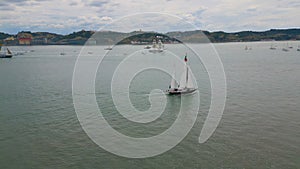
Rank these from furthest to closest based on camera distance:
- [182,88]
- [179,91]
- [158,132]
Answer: [182,88]
[179,91]
[158,132]

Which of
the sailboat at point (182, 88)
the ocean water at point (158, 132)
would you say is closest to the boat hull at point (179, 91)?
the sailboat at point (182, 88)

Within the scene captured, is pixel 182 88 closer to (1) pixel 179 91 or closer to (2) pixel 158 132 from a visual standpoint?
(1) pixel 179 91

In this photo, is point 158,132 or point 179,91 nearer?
point 158,132

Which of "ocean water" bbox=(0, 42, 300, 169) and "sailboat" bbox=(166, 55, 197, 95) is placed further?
"sailboat" bbox=(166, 55, 197, 95)

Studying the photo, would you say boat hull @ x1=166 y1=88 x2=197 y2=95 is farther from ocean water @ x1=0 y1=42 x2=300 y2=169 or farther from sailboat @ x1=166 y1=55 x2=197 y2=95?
ocean water @ x1=0 y1=42 x2=300 y2=169

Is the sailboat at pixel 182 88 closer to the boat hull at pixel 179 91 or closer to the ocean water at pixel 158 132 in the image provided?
the boat hull at pixel 179 91

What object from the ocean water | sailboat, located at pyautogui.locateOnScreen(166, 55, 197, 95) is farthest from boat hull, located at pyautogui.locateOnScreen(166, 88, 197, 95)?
the ocean water

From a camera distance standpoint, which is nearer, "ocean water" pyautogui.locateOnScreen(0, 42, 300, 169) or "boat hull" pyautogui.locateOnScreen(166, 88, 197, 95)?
"ocean water" pyautogui.locateOnScreen(0, 42, 300, 169)

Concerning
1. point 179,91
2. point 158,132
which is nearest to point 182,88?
point 179,91

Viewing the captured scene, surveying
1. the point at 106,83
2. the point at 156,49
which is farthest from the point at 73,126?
the point at 156,49

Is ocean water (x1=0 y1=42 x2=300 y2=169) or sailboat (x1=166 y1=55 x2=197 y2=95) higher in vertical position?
sailboat (x1=166 y1=55 x2=197 y2=95)

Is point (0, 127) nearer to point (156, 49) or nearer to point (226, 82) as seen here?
point (226, 82)
